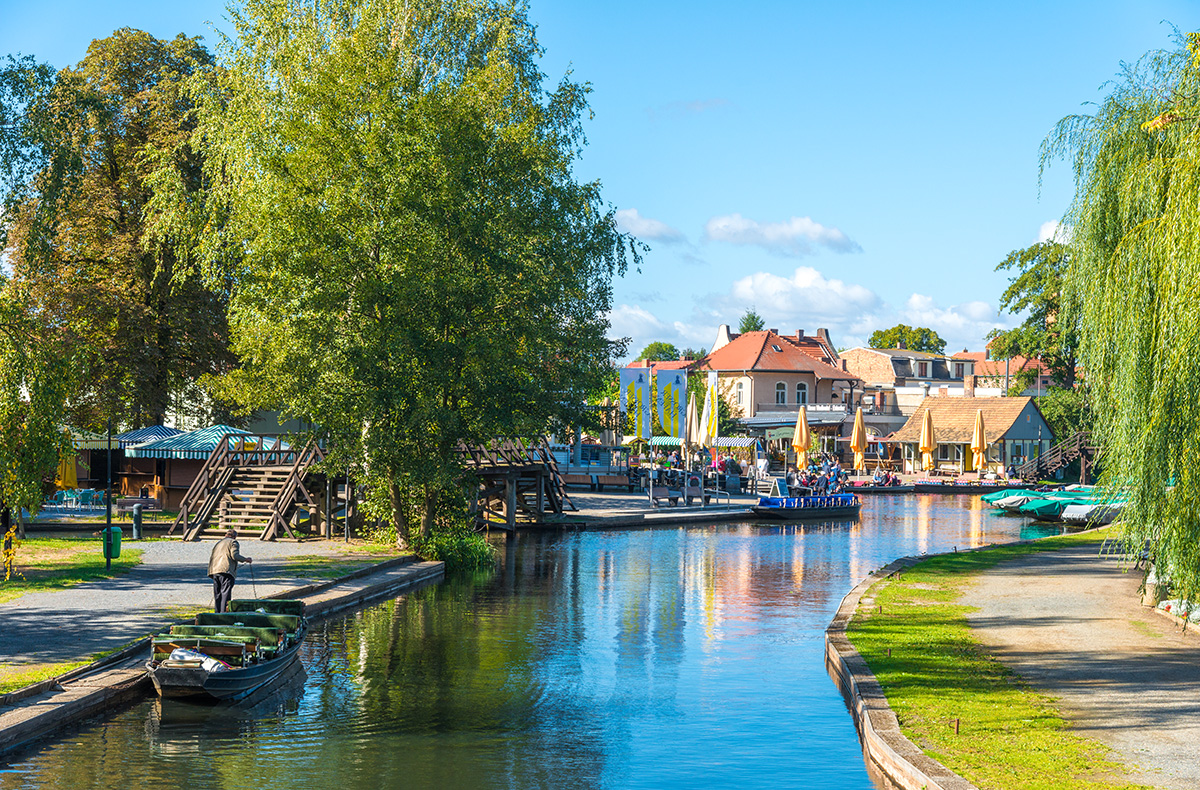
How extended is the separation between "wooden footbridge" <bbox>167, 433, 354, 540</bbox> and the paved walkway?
18242mm

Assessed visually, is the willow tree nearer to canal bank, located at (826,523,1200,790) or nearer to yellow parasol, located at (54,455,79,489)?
canal bank, located at (826,523,1200,790)

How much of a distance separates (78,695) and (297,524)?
1961 centimetres

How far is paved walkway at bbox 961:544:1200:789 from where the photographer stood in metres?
10.9

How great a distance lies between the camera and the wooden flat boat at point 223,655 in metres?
13.9

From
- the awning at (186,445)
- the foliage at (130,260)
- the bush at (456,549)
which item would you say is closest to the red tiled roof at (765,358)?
the foliage at (130,260)

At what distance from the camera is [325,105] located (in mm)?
25531

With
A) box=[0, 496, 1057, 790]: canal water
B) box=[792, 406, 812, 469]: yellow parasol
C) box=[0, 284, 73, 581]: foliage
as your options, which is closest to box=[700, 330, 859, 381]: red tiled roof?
A: box=[792, 406, 812, 469]: yellow parasol

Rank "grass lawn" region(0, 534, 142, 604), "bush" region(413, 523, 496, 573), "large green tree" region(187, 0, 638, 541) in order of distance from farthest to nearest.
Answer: "bush" region(413, 523, 496, 573) < "large green tree" region(187, 0, 638, 541) < "grass lawn" region(0, 534, 142, 604)

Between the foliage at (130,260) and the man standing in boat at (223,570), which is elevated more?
the foliage at (130,260)

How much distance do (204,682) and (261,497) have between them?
1871 cm

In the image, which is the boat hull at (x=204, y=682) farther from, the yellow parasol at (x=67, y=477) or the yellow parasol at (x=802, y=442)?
the yellow parasol at (x=802, y=442)

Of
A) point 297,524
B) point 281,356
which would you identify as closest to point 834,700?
point 281,356

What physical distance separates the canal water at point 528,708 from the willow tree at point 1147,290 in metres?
5.24

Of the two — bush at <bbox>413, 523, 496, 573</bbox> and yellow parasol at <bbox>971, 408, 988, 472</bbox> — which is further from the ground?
yellow parasol at <bbox>971, 408, 988, 472</bbox>
